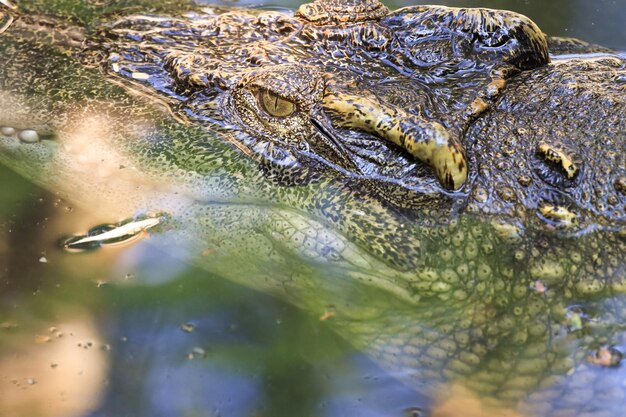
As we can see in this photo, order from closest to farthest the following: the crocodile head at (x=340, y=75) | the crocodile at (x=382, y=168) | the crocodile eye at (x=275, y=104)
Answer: the crocodile at (x=382, y=168), the crocodile head at (x=340, y=75), the crocodile eye at (x=275, y=104)

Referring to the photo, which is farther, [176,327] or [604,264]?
[176,327]

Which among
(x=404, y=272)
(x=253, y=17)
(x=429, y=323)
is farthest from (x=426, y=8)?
(x=429, y=323)

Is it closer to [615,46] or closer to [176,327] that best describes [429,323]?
[176,327]

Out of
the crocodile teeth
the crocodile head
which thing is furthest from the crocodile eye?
the crocodile teeth

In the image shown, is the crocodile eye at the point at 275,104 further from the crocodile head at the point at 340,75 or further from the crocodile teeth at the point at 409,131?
the crocodile teeth at the point at 409,131

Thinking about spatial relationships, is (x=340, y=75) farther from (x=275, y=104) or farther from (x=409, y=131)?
(x=409, y=131)

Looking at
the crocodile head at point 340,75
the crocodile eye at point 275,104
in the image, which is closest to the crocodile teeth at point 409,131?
the crocodile head at point 340,75

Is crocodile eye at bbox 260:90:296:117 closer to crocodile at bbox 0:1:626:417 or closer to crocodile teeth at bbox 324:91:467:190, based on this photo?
crocodile at bbox 0:1:626:417
